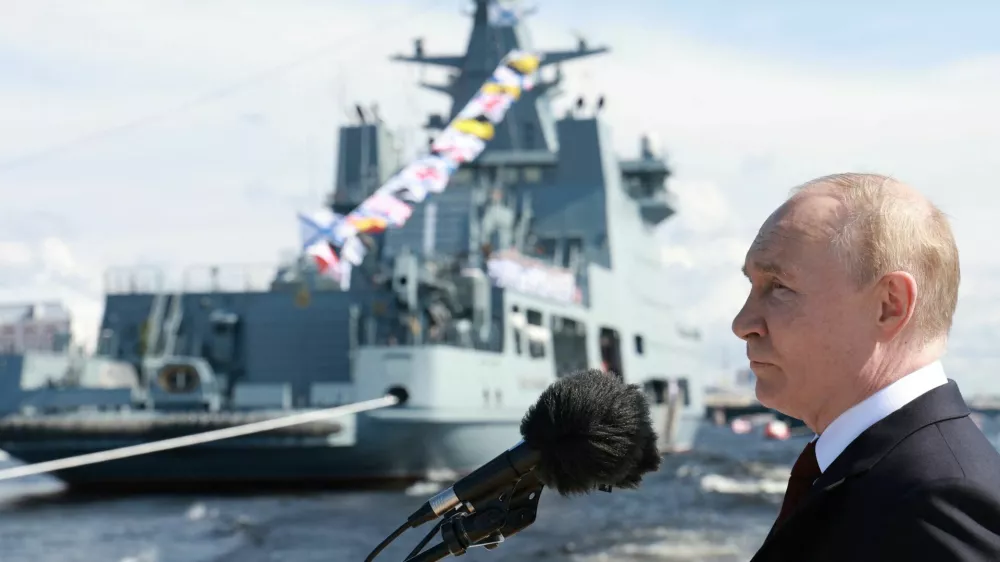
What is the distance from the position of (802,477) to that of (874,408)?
0.50 ft

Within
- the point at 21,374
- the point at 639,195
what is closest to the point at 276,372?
the point at 21,374

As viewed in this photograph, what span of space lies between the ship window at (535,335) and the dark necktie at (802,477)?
21.3 meters

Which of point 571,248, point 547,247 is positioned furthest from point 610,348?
point 547,247

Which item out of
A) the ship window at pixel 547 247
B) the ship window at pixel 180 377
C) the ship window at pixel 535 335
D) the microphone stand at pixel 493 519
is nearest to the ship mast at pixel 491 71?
the ship window at pixel 547 247

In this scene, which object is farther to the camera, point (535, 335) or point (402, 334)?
point (535, 335)

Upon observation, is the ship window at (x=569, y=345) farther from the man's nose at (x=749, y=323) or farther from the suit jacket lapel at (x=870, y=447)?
the suit jacket lapel at (x=870, y=447)

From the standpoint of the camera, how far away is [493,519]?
5.64 feet

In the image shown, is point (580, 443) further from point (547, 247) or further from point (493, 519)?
point (547, 247)

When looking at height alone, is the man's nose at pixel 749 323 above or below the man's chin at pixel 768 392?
above

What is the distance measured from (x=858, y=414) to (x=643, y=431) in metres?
0.41

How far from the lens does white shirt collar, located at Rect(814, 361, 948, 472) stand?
52.7 inches

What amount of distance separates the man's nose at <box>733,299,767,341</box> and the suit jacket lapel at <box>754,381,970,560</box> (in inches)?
7.1

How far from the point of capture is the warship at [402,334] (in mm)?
18969

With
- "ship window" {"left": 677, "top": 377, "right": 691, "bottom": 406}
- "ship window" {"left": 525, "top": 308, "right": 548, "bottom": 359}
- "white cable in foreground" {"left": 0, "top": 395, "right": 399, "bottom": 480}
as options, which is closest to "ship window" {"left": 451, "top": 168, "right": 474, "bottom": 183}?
"ship window" {"left": 525, "top": 308, "right": 548, "bottom": 359}
